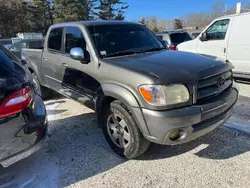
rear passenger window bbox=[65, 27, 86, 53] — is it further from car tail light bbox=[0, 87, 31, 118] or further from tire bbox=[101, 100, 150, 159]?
car tail light bbox=[0, 87, 31, 118]

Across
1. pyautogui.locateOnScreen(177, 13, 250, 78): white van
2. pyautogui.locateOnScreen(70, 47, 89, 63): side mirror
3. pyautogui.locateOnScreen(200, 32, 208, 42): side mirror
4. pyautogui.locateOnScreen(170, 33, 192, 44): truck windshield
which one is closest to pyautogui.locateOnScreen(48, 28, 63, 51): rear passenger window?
pyautogui.locateOnScreen(70, 47, 89, 63): side mirror

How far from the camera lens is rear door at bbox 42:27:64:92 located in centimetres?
444

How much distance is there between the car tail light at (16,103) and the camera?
2.37 meters

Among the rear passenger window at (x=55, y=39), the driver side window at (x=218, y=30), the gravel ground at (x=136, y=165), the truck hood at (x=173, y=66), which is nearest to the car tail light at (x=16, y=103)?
the gravel ground at (x=136, y=165)

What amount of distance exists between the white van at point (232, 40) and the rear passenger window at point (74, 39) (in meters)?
3.83

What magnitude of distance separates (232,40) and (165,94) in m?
4.81

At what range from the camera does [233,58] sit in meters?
6.56

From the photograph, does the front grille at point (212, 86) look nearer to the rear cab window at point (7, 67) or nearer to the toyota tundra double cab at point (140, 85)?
the toyota tundra double cab at point (140, 85)

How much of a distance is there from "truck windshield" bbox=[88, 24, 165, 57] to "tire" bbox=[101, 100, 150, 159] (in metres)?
0.91

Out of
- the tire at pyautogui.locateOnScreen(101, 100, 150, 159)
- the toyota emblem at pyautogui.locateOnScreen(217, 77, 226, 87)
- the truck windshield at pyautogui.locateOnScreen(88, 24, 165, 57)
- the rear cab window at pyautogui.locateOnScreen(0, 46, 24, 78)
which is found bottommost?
the tire at pyautogui.locateOnScreen(101, 100, 150, 159)

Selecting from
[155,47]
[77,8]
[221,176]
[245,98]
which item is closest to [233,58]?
[245,98]

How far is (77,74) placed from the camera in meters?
3.85

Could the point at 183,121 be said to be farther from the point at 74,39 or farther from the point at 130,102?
the point at 74,39

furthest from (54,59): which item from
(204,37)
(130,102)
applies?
(204,37)
